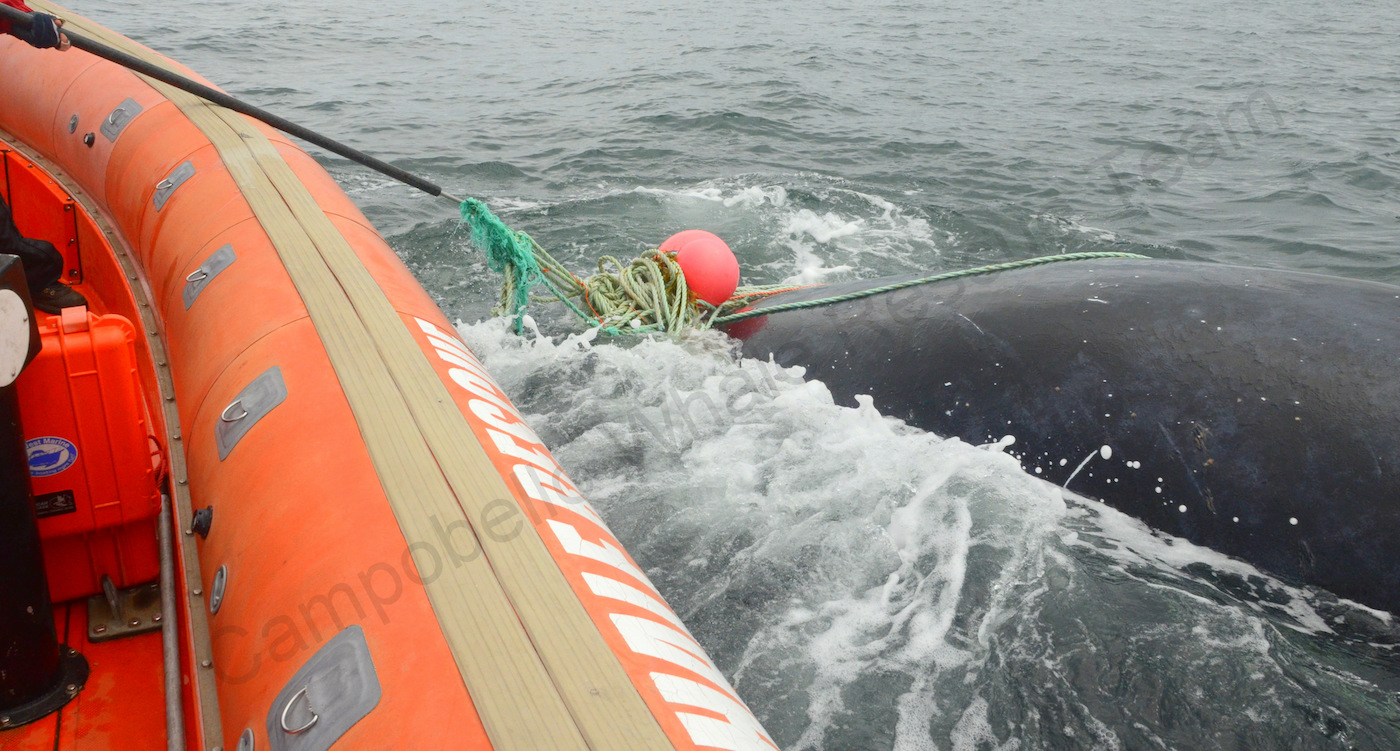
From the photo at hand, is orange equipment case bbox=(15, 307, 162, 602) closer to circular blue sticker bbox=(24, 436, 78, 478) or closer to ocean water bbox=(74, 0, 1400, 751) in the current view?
circular blue sticker bbox=(24, 436, 78, 478)

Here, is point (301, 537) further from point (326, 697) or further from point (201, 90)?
point (201, 90)

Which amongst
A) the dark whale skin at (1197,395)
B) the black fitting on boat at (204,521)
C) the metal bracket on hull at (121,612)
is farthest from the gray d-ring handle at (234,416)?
the dark whale skin at (1197,395)

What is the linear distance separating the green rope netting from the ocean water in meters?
0.16

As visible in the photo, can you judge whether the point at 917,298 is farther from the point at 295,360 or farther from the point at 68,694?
the point at 68,694

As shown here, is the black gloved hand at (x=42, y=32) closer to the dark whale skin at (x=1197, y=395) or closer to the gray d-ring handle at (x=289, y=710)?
the gray d-ring handle at (x=289, y=710)

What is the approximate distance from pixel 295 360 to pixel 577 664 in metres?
1.20

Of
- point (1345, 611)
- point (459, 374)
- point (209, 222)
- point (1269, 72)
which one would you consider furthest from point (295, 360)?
point (1269, 72)

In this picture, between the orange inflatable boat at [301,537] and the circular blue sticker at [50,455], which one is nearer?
the orange inflatable boat at [301,537]

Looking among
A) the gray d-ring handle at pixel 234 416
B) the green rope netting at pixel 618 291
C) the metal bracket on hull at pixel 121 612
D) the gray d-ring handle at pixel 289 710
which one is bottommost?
the metal bracket on hull at pixel 121 612

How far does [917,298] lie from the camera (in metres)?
3.67

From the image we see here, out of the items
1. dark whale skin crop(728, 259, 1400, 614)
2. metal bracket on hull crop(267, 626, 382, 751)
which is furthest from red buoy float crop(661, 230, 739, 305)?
metal bracket on hull crop(267, 626, 382, 751)

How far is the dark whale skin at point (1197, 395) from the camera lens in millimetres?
2443

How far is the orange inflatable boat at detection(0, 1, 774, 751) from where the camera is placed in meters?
1.47

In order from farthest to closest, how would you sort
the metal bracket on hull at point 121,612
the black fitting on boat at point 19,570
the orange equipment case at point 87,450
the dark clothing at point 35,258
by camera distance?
the dark clothing at point 35,258 → the metal bracket on hull at point 121,612 → the orange equipment case at point 87,450 → the black fitting on boat at point 19,570
